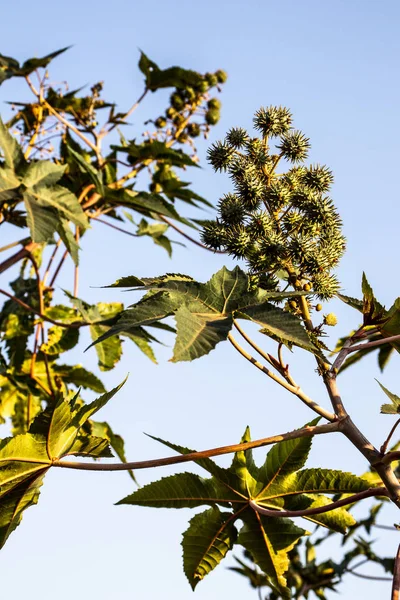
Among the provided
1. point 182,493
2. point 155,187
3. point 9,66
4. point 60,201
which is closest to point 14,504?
point 182,493

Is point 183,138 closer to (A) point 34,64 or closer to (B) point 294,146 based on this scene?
(A) point 34,64

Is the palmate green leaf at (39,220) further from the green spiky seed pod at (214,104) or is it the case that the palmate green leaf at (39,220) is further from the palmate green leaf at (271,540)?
the green spiky seed pod at (214,104)

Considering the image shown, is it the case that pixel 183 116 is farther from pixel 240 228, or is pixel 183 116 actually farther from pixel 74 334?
pixel 240 228

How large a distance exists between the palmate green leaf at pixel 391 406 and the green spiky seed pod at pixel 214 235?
0.71m

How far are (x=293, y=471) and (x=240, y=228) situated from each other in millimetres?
803

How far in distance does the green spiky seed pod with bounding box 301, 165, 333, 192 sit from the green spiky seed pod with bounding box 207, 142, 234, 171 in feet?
0.88

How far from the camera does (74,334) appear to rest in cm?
505

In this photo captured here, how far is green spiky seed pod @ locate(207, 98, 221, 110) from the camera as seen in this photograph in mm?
5789

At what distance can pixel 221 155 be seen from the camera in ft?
8.85

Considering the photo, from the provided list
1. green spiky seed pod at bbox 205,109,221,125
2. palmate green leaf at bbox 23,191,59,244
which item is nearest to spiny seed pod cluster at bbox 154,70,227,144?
green spiky seed pod at bbox 205,109,221,125

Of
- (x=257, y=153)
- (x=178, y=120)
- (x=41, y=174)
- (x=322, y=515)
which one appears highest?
(x=178, y=120)

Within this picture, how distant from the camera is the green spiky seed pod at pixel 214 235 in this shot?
2.52 metres

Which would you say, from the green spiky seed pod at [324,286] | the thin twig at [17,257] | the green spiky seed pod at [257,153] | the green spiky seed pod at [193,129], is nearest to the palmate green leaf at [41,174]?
the thin twig at [17,257]

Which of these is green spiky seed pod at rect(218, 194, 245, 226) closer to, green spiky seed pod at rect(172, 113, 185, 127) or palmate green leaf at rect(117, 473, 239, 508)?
palmate green leaf at rect(117, 473, 239, 508)
